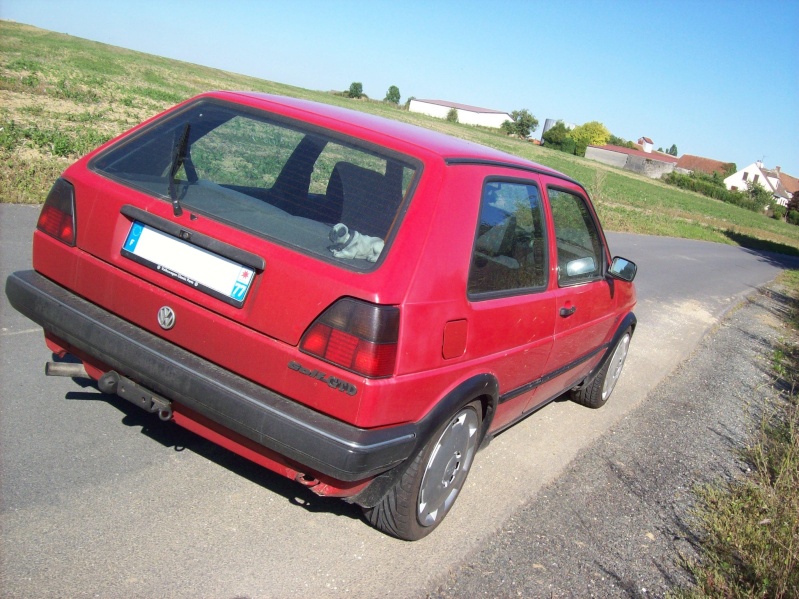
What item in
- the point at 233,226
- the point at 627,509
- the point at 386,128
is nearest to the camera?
the point at 233,226

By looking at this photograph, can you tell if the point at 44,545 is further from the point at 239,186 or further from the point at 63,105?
the point at 63,105

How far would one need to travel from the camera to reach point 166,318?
10.2 ft

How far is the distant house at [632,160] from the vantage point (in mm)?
120125

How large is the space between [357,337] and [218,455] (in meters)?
1.47

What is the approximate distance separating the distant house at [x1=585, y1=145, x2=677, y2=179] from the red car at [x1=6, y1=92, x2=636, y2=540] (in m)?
122

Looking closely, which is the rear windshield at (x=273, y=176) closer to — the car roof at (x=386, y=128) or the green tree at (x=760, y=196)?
the car roof at (x=386, y=128)

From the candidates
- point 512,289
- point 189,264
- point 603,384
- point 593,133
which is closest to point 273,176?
point 189,264

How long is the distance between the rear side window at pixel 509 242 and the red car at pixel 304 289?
0.02 m

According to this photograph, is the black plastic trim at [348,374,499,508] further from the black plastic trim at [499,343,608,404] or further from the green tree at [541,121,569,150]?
the green tree at [541,121,569,150]

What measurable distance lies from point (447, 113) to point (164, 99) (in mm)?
101515

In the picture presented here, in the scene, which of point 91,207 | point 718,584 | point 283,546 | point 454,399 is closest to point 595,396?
point 718,584

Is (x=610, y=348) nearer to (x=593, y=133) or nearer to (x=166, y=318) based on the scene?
(x=166, y=318)

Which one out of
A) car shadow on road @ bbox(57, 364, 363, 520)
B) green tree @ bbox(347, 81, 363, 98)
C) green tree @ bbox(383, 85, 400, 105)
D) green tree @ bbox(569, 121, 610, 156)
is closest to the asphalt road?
car shadow on road @ bbox(57, 364, 363, 520)

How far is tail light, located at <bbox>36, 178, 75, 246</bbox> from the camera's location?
341cm
